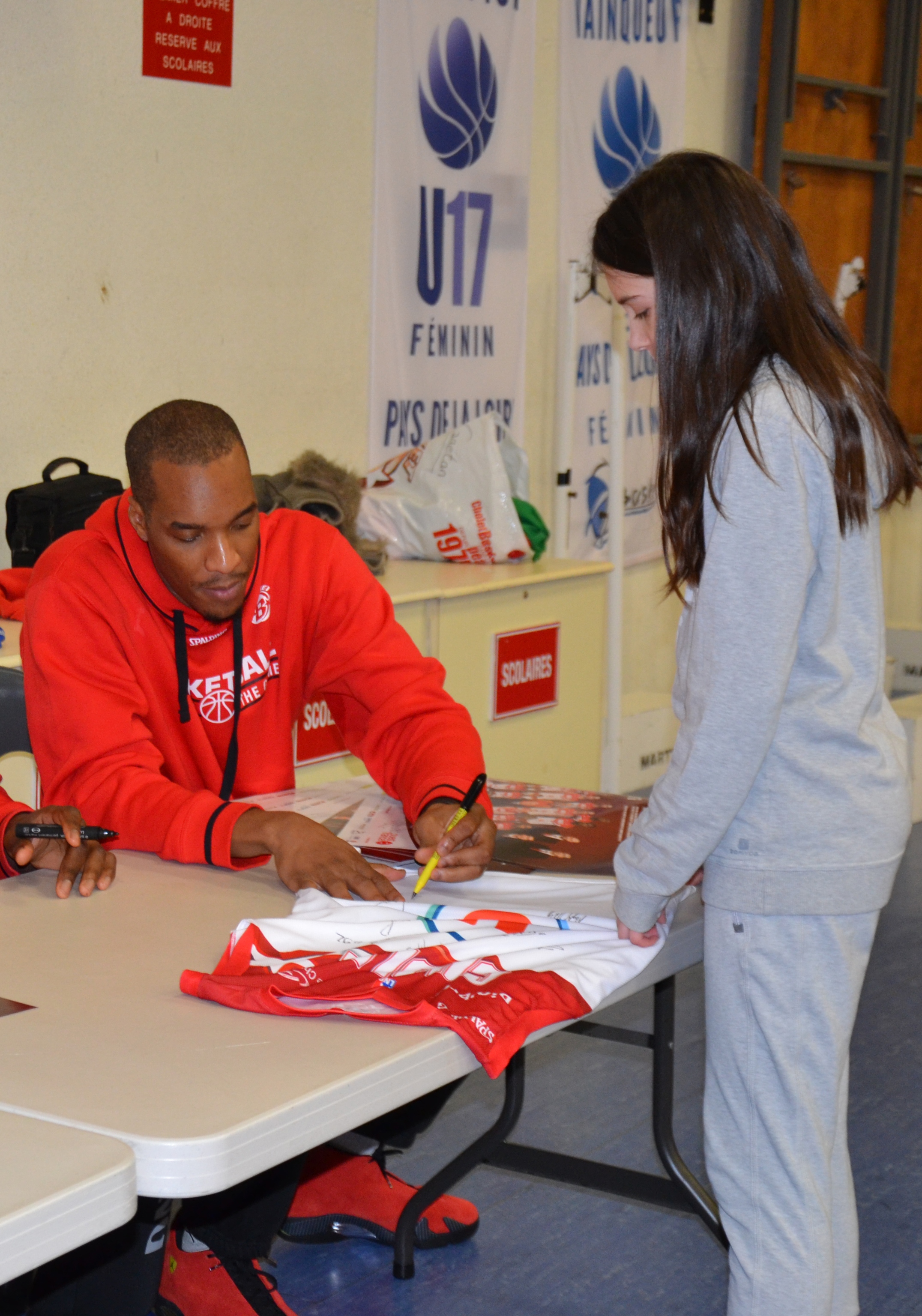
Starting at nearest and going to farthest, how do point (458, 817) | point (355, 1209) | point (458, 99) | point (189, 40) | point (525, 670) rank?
point (458, 817), point (355, 1209), point (189, 40), point (525, 670), point (458, 99)

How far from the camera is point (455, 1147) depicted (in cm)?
225

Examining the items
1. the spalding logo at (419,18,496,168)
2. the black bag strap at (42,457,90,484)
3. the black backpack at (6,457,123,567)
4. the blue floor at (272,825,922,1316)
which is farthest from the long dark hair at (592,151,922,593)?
the spalding logo at (419,18,496,168)

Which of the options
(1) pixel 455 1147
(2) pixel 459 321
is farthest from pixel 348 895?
(2) pixel 459 321

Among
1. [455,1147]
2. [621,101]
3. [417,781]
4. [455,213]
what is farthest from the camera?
[621,101]

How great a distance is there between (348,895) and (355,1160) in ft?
2.42

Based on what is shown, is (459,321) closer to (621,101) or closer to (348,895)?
(621,101)

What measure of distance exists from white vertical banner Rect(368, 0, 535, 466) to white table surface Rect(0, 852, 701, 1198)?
2.69m

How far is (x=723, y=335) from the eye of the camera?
1.24 metres

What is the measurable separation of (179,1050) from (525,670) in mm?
2522

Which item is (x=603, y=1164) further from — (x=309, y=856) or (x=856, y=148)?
(x=856, y=148)

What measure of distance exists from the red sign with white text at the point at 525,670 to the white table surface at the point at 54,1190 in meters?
2.55

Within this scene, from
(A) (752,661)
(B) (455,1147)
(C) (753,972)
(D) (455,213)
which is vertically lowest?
(B) (455,1147)

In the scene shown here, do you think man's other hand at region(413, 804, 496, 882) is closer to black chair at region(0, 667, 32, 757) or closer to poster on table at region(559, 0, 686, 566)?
black chair at region(0, 667, 32, 757)

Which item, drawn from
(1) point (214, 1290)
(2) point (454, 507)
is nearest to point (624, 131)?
(2) point (454, 507)
